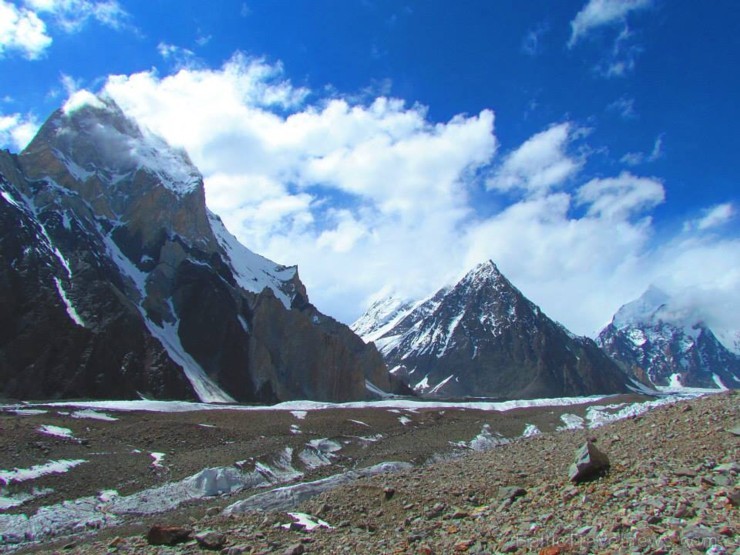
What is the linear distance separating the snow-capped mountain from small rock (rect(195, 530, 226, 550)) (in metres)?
103

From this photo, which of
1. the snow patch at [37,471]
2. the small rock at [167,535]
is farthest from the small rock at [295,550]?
the snow patch at [37,471]

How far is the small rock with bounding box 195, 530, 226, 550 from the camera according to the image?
14.9 m

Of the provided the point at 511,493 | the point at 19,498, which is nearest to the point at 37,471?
the point at 19,498

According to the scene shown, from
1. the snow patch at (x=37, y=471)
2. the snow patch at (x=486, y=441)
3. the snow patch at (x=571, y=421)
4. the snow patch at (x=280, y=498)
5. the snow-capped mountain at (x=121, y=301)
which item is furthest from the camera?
the snow-capped mountain at (x=121, y=301)

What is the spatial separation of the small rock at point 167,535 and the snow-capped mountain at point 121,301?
102 m

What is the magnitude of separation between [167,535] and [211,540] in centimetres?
175

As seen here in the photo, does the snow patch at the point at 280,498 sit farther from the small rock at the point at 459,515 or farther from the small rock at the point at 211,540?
the small rock at the point at 459,515

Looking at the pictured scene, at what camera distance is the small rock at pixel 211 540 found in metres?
14.9

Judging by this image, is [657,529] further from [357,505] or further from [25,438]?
[25,438]

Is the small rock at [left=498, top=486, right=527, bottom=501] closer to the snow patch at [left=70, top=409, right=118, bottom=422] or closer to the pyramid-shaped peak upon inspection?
the snow patch at [left=70, top=409, right=118, bottom=422]

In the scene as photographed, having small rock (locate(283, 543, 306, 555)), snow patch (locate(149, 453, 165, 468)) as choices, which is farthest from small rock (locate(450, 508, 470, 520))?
snow patch (locate(149, 453, 165, 468))

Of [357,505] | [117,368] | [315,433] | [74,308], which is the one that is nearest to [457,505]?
[357,505]

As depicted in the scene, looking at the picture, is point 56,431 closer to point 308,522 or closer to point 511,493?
point 308,522

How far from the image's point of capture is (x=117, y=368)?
385 feet
